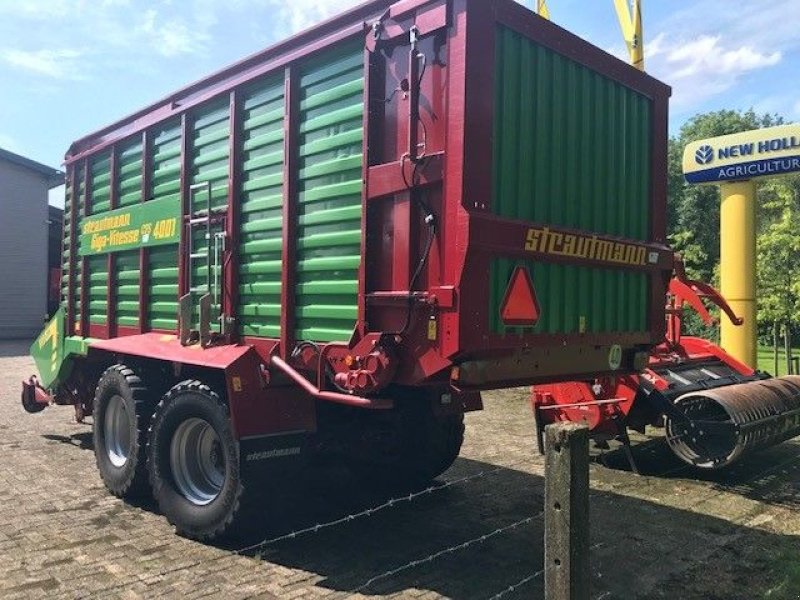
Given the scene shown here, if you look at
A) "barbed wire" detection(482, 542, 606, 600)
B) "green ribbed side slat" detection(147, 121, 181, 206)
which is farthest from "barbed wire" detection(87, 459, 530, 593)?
"green ribbed side slat" detection(147, 121, 181, 206)

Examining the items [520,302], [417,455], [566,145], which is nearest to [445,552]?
[417,455]

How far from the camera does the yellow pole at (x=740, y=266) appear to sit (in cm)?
1104

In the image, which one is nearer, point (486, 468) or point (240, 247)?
point (240, 247)

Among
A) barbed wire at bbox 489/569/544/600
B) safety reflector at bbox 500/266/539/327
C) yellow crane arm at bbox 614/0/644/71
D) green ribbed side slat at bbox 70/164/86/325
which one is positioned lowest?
barbed wire at bbox 489/569/544/600

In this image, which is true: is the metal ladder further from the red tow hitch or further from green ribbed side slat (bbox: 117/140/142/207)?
the red tow hitch

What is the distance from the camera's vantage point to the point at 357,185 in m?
3.97

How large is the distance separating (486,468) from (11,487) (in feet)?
13.8

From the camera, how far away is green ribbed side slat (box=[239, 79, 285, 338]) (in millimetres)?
4527

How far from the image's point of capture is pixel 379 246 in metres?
3.87

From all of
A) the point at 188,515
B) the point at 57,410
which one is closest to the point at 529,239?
the point at 188,515

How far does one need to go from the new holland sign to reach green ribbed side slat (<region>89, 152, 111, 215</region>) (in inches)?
363

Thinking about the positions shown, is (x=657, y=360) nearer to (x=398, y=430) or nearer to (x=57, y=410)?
(x=398, y=430)

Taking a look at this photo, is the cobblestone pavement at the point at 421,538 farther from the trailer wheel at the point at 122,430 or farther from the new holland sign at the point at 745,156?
the new holland sign at the point at 745,156

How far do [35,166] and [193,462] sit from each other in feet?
81.6
